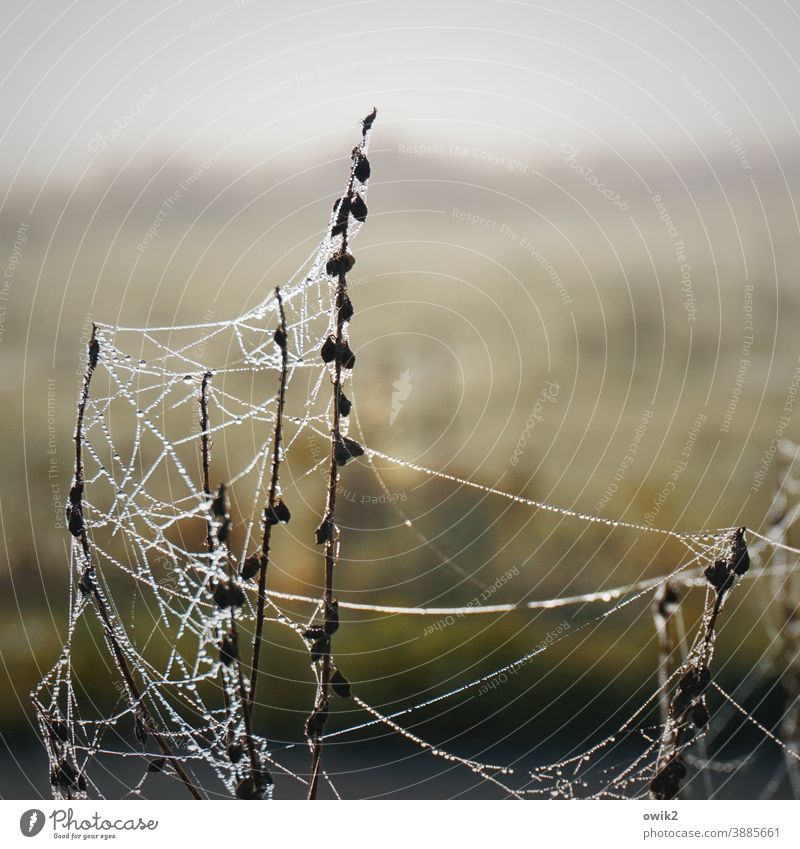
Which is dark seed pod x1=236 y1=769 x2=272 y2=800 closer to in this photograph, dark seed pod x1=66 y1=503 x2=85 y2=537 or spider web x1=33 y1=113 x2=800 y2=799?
spider web x1=33 y1=113 x2=800 y2=799

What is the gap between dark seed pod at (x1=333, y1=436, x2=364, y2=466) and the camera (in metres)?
0.70

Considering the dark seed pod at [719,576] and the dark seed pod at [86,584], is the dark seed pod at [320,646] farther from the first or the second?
the dark seed pod at [719,576]

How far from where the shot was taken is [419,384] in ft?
3.27

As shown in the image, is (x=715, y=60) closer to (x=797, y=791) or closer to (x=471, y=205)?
(x=471, y=205)

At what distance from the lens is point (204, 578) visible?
908 millimetres

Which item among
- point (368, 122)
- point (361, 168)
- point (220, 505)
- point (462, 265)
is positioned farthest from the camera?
point (462, 265)

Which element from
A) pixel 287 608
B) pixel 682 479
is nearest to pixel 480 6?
pixel 682 479

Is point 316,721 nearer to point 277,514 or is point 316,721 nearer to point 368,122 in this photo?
point 277,514

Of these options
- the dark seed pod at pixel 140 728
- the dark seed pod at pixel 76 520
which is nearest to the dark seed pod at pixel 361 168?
the dark seed pod at pixel 76 520

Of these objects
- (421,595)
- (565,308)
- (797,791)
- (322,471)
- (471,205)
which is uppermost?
(471,205)

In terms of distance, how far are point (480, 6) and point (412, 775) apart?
914mm

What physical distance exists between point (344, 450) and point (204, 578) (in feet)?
0.95

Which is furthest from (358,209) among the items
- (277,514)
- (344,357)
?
(277,514)

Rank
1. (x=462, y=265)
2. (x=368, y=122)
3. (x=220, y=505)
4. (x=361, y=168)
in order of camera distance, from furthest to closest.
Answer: (x=462, y=265)
(x=368, y=122)
(x=361, y=168)
(x=220, y=505)
